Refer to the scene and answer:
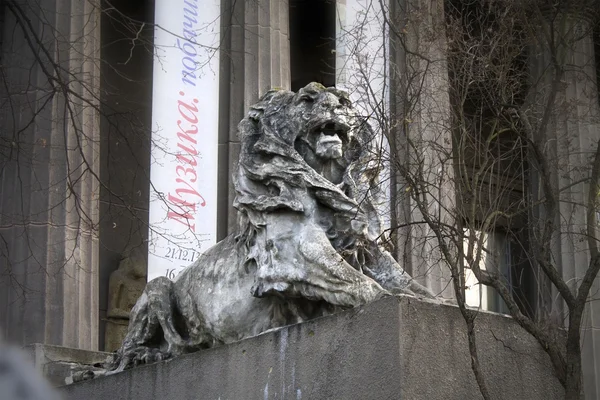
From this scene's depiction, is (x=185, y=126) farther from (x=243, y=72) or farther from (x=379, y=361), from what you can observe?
(x=379, y=361)

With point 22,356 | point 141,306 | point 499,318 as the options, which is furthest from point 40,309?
point 499,318

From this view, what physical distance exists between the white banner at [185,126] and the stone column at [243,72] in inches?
19.3

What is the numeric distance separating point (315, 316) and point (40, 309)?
326 inches

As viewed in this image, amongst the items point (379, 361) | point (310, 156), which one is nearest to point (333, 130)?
point (310, 156)

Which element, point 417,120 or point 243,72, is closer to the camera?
point 417,120

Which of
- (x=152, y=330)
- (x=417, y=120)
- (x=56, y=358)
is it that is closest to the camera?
(x=152, y=330)

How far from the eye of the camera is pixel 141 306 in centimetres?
1131

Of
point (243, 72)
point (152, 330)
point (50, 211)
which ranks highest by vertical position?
point (243, 72)

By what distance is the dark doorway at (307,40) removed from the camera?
24672mm

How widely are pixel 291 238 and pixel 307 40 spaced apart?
15.0 meters

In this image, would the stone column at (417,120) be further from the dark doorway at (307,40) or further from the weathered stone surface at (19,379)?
the dark doorway at (307,40)

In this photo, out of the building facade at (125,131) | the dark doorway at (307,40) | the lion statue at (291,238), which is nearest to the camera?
the lion statue at (291,238)

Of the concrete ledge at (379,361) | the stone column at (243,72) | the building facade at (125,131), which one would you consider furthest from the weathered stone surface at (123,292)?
the concrete ledge at (379,361)

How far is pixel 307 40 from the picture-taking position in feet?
81.7
